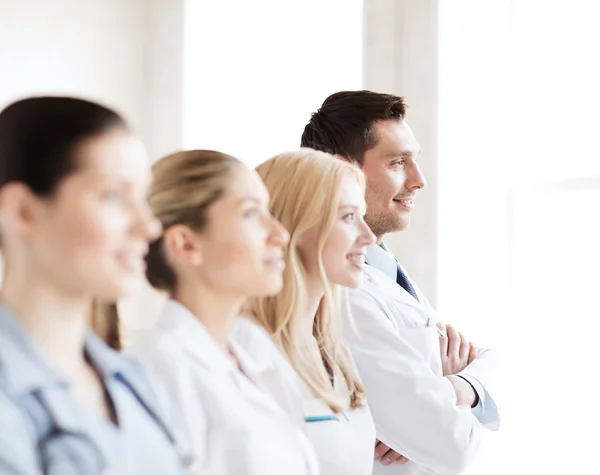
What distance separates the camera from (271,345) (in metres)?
1.20

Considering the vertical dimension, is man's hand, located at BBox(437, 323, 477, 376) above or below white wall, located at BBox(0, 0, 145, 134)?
below

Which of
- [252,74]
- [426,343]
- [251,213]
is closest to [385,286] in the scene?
[426,343]

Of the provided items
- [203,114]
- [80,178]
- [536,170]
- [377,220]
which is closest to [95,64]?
[203,114]

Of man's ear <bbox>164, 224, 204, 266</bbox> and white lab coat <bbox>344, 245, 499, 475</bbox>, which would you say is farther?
white lab coat <bbox>344, 245, 499, 475</bbox>

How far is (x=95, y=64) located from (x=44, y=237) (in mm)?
488

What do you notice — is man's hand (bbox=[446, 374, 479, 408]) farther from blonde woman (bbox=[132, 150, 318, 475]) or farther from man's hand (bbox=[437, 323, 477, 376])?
blonde woman (bbox=[132, 150, 318, 475])

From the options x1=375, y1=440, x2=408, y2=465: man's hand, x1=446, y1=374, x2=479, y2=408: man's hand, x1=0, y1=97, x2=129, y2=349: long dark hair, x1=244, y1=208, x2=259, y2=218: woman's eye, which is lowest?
x1=375, y1=440, x2=408, y2=465: man's hand

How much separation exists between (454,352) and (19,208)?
3.81ft

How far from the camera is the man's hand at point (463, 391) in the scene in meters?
1.65

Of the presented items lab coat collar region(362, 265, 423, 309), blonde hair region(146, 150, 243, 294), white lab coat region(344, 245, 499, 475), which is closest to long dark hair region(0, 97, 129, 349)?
blonde hair region(146, 150, 243, 294)

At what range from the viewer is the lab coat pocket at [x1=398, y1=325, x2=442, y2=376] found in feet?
5.41

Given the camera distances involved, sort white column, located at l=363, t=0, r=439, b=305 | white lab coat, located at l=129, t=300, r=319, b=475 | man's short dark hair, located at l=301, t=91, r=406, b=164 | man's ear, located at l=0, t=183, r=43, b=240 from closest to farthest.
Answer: man's ear, located at l=0, t=183, r=43, b=240 → white lab coat, located at l=129, t=300, r=319, b=475 → man's short dark hair, located at l=301, t=91, r=406, b=164 → white column, located at l=363, t=0, r=439, b=305

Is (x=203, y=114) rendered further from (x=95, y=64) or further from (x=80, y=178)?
(x=80, y=178)

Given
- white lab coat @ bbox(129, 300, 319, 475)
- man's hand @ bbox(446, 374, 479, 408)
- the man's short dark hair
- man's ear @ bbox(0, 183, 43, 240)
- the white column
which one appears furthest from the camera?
the white column
